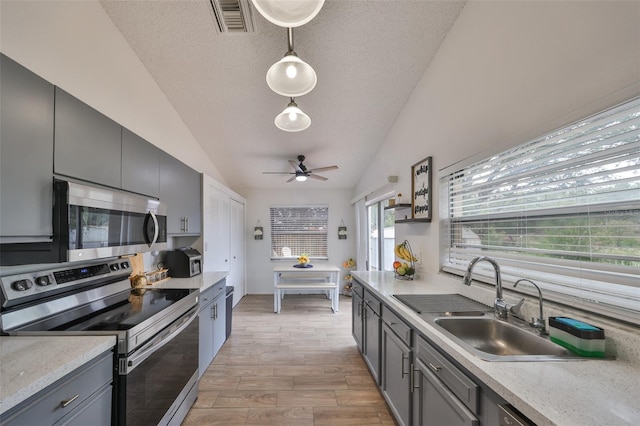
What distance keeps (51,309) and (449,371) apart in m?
1.98

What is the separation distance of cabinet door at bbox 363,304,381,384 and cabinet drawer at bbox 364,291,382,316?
0.03 m

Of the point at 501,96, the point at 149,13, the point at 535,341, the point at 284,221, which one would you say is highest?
the point at 149,13

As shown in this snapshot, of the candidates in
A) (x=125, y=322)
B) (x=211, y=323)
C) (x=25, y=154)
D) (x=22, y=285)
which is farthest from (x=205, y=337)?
(x=25, y=154)

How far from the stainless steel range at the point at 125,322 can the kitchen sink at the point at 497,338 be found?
1.56 meters

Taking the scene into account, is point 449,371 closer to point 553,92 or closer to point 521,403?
point 521,403

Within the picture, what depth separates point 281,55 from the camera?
2.46 meters

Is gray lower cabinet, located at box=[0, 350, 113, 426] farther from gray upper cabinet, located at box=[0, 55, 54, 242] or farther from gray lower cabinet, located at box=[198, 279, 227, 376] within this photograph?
gray lower cabinet, located at box=[198, 279, 227, 376]

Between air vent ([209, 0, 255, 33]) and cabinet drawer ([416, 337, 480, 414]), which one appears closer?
cabinet drawer ([416, 337, 480, 414])

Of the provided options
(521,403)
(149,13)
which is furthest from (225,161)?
(521,403)

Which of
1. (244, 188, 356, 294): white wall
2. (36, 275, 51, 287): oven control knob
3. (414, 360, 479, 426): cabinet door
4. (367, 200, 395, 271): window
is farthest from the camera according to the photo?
(244, 188, 356, 294): white wall

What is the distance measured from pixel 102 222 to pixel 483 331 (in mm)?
2213

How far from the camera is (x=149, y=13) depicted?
208 cm

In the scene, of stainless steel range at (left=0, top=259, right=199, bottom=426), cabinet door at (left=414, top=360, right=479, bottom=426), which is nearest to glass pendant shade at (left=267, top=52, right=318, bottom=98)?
stainless steel range at (left=0, top=259, right=199, bottom=426)

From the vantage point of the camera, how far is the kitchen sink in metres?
1.17
